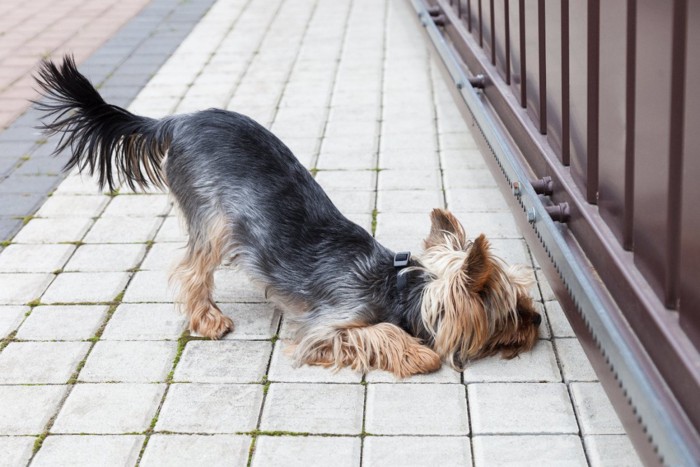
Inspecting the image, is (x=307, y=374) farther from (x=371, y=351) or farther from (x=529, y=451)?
(x=529, y=451)

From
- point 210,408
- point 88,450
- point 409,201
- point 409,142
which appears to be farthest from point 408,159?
point 88,450

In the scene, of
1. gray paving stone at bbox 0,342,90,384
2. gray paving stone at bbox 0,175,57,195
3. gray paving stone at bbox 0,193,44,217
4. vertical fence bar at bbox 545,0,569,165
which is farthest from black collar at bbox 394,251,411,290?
gray paving stone at bbox 0,175,57,195

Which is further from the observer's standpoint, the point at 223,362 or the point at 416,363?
the point at 223,362

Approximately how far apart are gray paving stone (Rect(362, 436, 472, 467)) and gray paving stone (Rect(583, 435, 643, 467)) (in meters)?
0.40

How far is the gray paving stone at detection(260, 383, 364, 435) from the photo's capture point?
3.32 meters

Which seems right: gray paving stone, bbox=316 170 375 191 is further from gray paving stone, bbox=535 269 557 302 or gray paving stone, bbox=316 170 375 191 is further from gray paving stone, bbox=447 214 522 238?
gray paving stone, bbox=535 269 557 302

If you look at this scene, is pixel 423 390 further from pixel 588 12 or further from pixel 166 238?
pixel 166 238

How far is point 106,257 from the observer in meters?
4.64

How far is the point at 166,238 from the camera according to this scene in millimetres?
4828

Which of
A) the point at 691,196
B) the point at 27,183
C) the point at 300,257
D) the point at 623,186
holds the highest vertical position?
the point at 691,196

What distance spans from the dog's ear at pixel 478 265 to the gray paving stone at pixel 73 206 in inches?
Result: 99.0

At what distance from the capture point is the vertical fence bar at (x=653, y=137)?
7.71ft

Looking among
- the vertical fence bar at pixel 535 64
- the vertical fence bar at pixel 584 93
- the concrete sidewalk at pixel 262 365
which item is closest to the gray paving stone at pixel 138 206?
the concrete sidewalk at pixel 262 365

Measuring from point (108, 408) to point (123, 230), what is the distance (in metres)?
1.62
